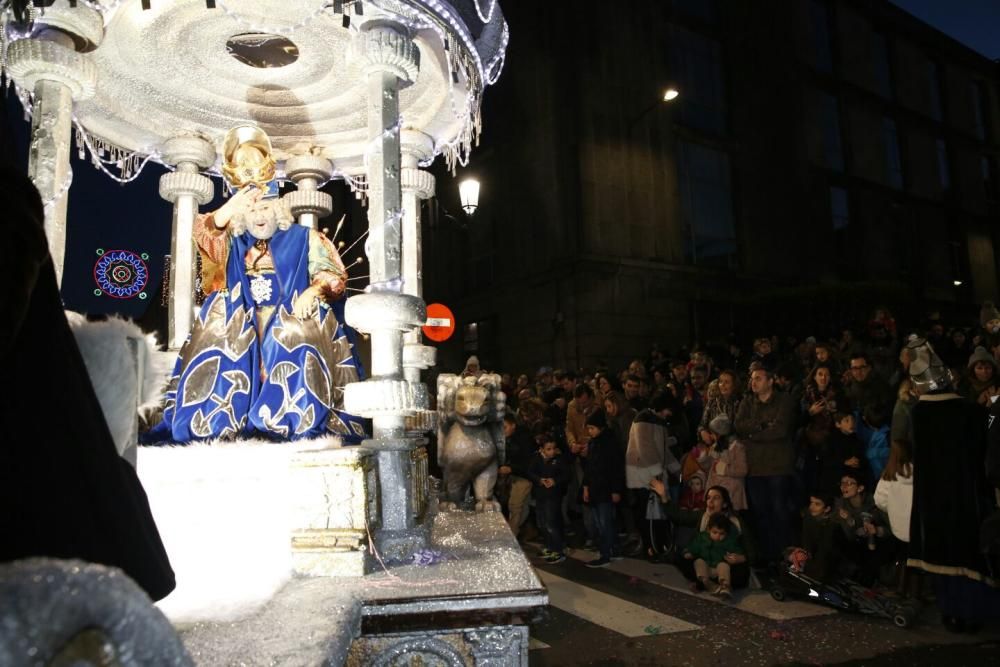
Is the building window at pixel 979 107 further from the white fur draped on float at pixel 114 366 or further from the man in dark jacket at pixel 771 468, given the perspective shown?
the white fur draped on float at pixel 114 366

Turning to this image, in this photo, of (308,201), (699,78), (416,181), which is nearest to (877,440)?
(416,181)

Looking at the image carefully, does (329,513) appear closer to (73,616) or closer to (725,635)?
(73,616)

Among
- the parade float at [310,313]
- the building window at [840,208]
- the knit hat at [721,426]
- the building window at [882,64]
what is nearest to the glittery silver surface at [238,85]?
the parade float at [310,313]

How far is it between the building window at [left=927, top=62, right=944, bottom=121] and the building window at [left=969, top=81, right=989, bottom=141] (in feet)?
7.65

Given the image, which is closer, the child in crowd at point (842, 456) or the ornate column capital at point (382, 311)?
the ornate column capital at point (382, 311)

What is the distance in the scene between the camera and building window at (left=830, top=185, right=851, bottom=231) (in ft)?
70.1

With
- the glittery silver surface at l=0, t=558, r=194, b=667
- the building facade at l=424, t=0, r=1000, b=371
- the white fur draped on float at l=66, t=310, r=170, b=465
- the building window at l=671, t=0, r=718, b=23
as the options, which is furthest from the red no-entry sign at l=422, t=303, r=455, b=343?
the building window at l=671, t=0, r=718, b=23

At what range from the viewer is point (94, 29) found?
4.01 metres

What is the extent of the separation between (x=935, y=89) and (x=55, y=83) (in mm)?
30316

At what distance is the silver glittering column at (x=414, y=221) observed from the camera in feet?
18.4

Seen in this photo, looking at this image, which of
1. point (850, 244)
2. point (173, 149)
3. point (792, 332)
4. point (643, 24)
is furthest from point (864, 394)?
point (850, 244)

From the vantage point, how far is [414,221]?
5898 millimetres

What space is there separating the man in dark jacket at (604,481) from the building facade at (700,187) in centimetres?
732

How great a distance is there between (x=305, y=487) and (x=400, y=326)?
3.42 feet
